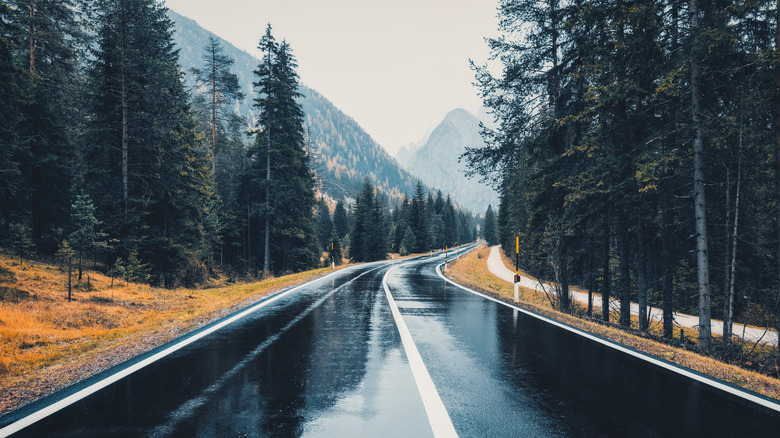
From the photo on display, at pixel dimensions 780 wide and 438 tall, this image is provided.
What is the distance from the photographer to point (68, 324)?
8773 mm

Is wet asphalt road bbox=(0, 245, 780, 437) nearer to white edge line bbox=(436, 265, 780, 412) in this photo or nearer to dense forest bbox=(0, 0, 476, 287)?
white edge line bbox=(436, 265, 780, 412)

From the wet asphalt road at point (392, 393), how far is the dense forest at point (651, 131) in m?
6.18

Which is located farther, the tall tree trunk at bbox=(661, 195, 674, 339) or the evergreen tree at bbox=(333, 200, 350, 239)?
the evergreen tree at bbox=(333, 200, 350, 239)

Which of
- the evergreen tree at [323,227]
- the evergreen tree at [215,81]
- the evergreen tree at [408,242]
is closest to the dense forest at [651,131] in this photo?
the evergreen tree at [215,81]

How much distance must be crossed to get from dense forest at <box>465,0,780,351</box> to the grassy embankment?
11.1 m

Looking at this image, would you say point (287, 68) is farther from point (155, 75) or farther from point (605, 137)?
point (605, 137)

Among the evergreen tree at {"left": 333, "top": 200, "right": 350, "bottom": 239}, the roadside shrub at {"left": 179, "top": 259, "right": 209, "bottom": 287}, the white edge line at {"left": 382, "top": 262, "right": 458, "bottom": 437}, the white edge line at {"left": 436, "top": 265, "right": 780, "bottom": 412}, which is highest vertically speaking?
the evergreen tree at {"left": 333, "top": 200, "right": 350, "bottom": 239}

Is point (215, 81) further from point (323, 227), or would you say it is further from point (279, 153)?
point (323, 227)

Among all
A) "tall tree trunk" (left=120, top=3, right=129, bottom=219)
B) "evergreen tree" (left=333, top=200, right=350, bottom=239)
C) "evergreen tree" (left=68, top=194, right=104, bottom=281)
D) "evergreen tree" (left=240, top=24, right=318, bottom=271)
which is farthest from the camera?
"evergreen tree" (left=333, top=200, right=350, bottom=239)

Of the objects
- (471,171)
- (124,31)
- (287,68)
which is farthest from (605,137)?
(287,68)

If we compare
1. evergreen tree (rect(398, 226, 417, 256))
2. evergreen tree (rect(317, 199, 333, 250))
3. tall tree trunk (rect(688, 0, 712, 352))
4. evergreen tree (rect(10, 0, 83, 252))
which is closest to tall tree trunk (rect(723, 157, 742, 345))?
tall tree trunk (rect(688, 0, 712, 352))

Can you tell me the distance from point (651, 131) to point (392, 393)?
37.7ft

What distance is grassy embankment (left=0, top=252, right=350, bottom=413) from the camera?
453 centimetres

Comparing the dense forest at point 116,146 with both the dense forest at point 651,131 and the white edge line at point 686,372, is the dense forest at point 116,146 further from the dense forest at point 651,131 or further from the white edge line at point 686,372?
the dense forest at point 651,131
